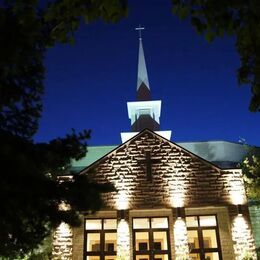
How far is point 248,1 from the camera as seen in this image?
187 inches

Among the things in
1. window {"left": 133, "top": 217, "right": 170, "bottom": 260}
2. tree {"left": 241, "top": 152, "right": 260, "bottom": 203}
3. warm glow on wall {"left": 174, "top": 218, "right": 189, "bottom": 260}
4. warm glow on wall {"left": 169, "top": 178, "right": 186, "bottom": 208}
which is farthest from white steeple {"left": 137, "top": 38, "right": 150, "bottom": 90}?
warm glow on wall {"left": 174, "top": 218, "right": 189, "bottom": 260}

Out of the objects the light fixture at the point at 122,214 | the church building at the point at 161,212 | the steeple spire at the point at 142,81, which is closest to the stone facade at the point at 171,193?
the church building at the point at 161,212

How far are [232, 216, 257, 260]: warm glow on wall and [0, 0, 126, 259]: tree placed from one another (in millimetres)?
7196

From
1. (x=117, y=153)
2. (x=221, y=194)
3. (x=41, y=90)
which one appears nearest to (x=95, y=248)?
(x=117, y=153)

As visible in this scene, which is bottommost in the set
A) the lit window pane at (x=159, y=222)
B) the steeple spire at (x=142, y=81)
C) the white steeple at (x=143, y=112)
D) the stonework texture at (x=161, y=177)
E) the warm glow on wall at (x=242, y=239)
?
the warm glow on wall at (x=242, y=239)

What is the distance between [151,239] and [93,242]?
85.1 inches

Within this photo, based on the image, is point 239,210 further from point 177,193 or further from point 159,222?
point 159,222

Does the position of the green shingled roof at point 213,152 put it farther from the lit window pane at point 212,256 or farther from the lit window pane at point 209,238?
the lit window pane at point 212,256

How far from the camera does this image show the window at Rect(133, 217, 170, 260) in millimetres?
13641

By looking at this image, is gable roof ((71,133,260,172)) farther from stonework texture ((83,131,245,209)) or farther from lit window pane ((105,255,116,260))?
lit window pane ((105,255,116,260))

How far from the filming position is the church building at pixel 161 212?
13.5 m

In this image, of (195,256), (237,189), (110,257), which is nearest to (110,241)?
(110,257)

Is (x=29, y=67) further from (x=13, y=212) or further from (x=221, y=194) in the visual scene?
(x=221, y=194)

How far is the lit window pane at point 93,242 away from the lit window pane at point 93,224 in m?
0.25
